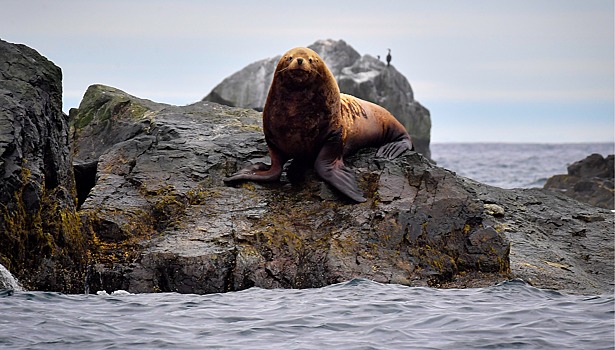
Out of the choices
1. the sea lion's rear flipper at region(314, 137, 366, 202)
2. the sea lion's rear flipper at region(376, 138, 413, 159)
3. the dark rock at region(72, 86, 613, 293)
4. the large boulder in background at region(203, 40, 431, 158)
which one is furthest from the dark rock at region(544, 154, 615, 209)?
the large boulder in background at region(203, 40, 431, 158)

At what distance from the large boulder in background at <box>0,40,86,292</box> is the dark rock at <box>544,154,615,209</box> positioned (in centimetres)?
997

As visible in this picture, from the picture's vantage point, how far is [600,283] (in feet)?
31.5

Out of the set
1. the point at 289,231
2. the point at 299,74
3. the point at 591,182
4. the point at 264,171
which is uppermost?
the point at 299,74

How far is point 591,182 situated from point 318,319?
11.2m

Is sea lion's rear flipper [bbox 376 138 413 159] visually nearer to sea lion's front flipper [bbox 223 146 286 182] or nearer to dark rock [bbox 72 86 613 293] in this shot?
dark rock [bbox 72 86 613 293]

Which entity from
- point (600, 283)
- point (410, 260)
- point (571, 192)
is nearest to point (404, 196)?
point (410, 260)

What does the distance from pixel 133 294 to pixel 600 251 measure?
5175 mm

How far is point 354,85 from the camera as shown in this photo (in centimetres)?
3497

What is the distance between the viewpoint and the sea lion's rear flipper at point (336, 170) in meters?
9.59

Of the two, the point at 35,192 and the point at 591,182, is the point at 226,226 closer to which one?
the point at 35,192

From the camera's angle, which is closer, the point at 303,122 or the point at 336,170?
the point at 336,170

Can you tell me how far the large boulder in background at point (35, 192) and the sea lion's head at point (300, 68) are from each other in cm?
232

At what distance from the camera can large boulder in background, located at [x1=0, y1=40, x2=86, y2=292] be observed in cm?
840

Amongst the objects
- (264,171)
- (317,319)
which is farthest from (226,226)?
(317,319)
